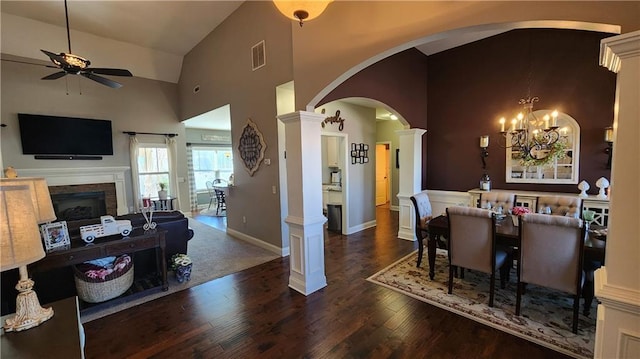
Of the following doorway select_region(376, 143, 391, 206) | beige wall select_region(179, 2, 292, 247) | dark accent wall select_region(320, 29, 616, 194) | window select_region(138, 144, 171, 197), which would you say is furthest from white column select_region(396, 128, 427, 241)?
window select_region(138, 144, 171, 197)

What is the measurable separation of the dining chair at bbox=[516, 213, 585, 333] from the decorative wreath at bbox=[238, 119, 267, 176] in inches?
143

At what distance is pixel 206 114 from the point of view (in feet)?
20.9

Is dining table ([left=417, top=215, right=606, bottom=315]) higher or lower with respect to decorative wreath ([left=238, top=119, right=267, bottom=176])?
lower

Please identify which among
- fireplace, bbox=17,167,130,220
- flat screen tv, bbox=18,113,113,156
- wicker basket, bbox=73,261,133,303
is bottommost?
wicker basket, bbox=73,261,133,303

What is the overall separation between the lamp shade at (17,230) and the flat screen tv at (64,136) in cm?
600

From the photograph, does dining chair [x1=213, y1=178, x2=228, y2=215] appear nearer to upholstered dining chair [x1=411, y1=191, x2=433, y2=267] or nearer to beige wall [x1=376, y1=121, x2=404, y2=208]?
beige wall [x1=376, y1=121, x2=404, y2=208]

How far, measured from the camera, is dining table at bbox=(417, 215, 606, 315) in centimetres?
233

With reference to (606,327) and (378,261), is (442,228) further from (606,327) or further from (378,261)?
(606,327)

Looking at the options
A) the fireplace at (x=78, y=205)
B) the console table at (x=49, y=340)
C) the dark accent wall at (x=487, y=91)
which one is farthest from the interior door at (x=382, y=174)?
the console table at (x=49, y=340)

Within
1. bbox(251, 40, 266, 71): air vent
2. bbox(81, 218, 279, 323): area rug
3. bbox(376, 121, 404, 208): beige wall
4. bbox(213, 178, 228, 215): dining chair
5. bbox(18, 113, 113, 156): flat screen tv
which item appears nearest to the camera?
bbox(81, 218, 279, 323): area rug

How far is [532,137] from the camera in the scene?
4.37 metres

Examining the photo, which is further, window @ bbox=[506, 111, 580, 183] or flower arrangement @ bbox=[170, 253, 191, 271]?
window @ bbox=[506, 111, 580, 183]

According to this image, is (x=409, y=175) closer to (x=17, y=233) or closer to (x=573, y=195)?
(x=573, y=195)

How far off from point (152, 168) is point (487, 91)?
7874mm
